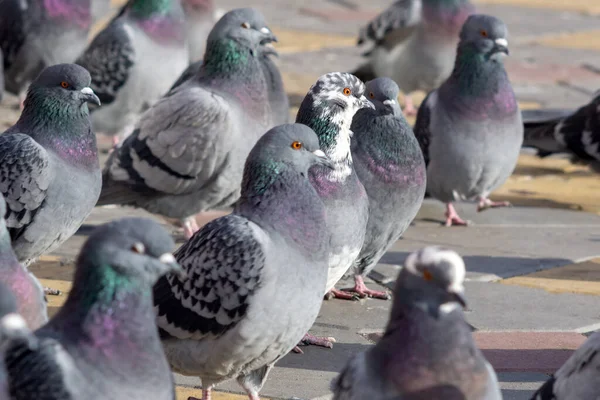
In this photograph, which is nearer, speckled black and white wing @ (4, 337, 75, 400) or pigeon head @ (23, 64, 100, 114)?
speckled black and white wing @ (4, 337, 75, 400)

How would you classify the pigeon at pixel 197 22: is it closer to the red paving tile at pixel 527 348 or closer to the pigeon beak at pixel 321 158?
the red paving tile at pixel 527 348

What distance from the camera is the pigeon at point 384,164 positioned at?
628 centimetres

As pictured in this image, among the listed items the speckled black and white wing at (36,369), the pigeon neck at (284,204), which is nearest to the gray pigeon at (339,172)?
the pigeon neck at (284,204)

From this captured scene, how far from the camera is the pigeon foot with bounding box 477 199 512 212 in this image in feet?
28.7

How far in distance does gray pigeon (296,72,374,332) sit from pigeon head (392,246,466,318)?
5.40 feet

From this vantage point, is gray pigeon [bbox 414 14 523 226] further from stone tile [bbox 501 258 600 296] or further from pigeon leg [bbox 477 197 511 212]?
stone tile [bbox 501 258 600 296]

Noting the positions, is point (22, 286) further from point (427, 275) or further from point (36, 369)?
point (427, 275)

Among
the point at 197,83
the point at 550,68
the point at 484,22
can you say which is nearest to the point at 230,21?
the point at 197,83

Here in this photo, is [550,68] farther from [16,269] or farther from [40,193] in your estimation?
[16,269]

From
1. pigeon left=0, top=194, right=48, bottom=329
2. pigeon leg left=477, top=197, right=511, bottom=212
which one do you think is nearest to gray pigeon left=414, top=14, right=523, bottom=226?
pigeon leg left=477, top=197, right=511, bottom=212

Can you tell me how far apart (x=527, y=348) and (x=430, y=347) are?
7.24ft

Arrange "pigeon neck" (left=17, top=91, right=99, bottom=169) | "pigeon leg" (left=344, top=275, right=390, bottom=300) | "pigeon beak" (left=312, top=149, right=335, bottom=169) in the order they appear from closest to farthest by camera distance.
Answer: "pigeon beak" (left=312, top=149, right=335, bottom=169), "pigeon neck" (left=17, top=91, right=99, bottom=169), "pigeon leg" (left=344, top=275, right=390, bottom=300)

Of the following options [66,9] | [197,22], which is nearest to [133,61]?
[66,9]

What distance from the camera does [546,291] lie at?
6.80 metres
